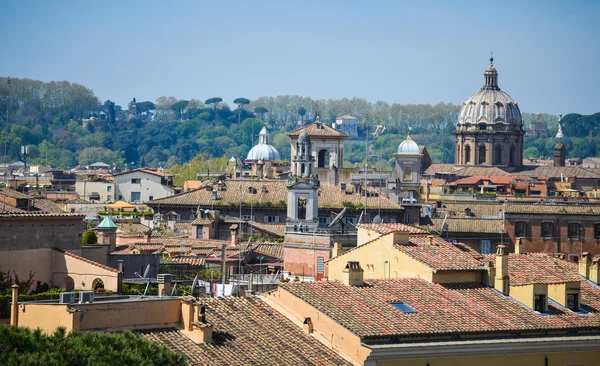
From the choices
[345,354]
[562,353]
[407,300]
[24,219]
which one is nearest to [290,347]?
[345,354]

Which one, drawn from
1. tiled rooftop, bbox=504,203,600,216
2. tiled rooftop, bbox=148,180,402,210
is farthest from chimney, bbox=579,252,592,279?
tiled rooftop, bbox=504,203,600,216

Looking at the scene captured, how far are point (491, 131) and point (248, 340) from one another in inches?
4888

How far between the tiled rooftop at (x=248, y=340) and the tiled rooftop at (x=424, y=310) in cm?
57

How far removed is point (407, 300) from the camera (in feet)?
95.2

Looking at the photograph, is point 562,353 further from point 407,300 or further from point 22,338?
point 22,338

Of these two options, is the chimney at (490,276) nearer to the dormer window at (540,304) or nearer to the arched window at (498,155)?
the dormer window at (540,304)

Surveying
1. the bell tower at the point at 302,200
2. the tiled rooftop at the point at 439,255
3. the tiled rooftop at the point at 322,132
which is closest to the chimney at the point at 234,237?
the bell tower at the point at 302,200

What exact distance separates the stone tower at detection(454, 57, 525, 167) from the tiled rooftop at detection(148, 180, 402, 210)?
232ft

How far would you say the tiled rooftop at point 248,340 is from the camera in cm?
2511

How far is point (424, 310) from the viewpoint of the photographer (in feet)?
93.7

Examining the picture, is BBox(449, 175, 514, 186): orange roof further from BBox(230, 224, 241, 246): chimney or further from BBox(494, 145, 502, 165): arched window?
BBox(230, 224, 241, 246): chimney

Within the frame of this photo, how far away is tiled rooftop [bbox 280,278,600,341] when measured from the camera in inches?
1077

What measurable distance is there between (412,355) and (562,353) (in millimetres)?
→ 3423

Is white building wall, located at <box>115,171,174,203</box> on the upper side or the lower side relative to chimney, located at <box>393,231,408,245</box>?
upper
